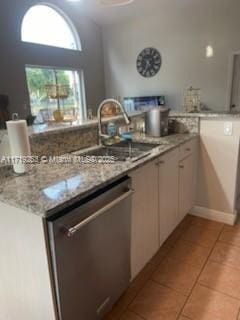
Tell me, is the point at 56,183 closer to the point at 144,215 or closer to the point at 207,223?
the point at 144,215

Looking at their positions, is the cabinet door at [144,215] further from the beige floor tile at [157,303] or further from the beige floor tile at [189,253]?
the beige floor tile at [189,253]

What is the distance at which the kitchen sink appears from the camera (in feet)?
6.23

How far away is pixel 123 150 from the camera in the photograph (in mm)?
1999

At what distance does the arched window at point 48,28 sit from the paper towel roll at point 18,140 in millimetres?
4699

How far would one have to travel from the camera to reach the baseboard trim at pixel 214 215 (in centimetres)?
243

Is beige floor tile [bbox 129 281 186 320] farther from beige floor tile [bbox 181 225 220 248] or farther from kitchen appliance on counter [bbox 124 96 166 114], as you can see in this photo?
kitchen appliance on counter [bbox 124 96 166 114]

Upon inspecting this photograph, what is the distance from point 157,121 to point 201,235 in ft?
3.70

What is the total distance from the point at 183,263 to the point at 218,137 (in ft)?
3.85

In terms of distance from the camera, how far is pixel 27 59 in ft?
16.9

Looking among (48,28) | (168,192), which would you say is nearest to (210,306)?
(168,192)

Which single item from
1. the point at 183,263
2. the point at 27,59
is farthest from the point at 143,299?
the point at 27,59

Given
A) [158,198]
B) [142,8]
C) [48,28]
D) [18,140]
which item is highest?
[142,8]

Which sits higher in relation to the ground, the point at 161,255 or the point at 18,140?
the point at 18,140

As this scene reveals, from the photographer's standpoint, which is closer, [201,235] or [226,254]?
[226,254]
